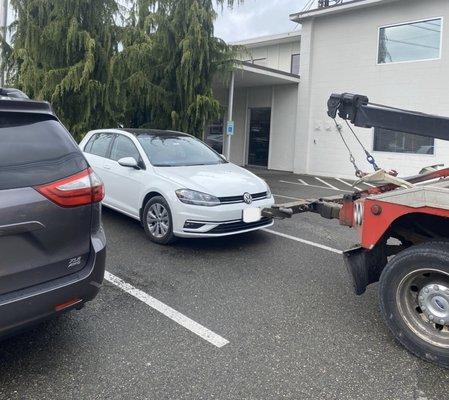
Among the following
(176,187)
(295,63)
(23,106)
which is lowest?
(176,187)

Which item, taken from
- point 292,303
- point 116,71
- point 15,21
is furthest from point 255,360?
point 15,21

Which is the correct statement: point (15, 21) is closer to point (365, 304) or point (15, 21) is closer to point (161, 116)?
point (161, 116)

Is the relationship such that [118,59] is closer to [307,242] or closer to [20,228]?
[307,242]

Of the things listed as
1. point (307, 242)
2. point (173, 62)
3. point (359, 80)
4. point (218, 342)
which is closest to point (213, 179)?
point (307, 242)

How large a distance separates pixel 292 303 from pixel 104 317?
1645mm

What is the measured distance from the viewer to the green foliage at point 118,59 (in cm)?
983

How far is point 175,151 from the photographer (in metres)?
6.27

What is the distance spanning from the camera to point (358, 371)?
2822mm

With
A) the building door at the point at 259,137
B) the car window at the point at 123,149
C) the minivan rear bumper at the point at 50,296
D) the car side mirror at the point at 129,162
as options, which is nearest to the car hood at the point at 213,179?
the car side mirror at the point at 129,162

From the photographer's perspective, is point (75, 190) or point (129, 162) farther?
point (129, 162)

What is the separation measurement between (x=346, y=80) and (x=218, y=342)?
42.4 ft

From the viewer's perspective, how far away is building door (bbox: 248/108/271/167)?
676 inches

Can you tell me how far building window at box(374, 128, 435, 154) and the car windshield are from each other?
25.8 ft

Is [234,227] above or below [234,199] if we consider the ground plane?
below
